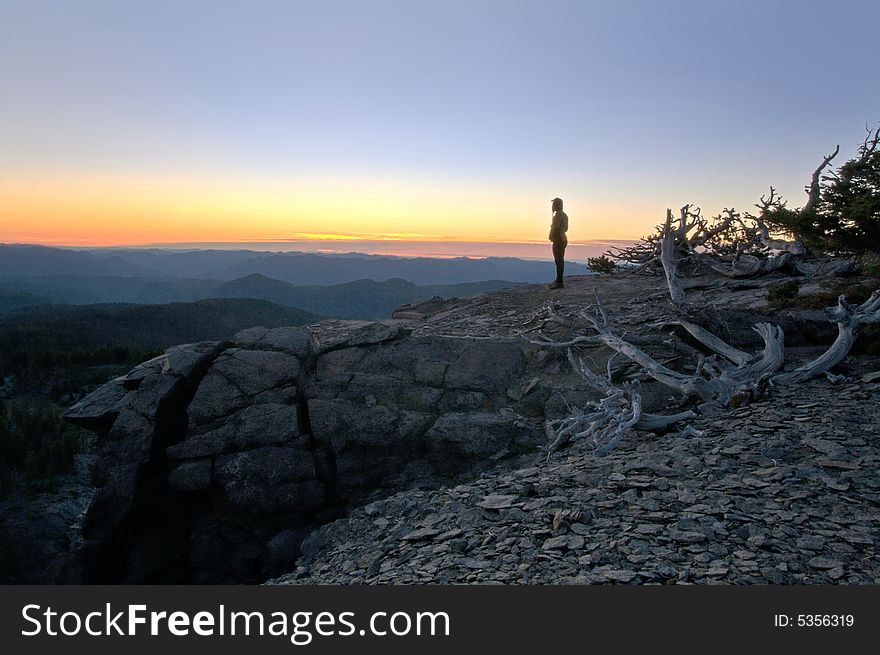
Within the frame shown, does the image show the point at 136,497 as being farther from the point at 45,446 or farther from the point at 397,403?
the point at 45,446

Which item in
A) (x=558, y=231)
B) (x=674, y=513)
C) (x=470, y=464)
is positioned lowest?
(x=470, y=464)

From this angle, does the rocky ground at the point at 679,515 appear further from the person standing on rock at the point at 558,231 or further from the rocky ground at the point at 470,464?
the person standing on rock at the point at 558,231

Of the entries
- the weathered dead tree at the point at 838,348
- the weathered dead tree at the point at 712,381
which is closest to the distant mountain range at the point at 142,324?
the weathered dead tree at the point at 712,381

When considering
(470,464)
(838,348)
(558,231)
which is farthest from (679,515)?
(558,231)

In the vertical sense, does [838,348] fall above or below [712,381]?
above

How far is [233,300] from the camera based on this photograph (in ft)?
410

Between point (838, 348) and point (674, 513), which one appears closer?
point (674, 513)

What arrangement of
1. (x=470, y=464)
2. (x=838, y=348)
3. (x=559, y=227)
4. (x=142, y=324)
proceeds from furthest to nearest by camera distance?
(x=142, y=324), (x=559, y=227), (x=470, y=464), (x=838, y=348)

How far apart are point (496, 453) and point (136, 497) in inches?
354

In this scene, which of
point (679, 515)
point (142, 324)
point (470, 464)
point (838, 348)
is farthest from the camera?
point (142, 324)

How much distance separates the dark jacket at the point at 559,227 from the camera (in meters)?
20.5

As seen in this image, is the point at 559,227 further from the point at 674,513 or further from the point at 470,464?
the point at 674,513

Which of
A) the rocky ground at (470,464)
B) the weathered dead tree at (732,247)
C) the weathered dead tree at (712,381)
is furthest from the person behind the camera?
the weathered dead tree at (732,247)

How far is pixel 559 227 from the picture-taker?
810 inches
